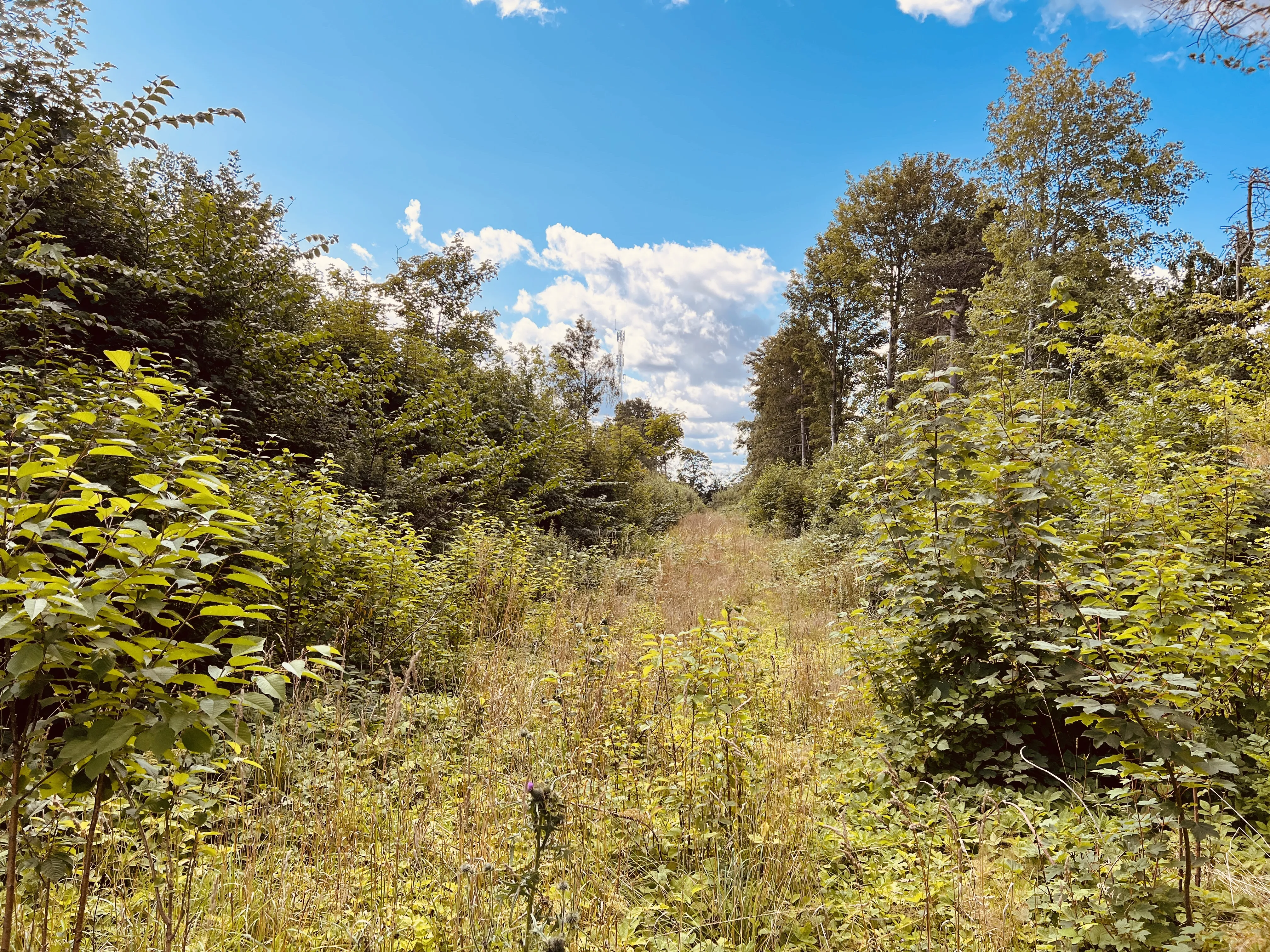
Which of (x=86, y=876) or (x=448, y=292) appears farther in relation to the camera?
(x=448, y=292)

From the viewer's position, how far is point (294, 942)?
1.79 meters

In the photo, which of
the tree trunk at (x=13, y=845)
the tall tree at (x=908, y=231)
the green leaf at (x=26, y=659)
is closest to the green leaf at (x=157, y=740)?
the green leaf at (x=26, y=659)

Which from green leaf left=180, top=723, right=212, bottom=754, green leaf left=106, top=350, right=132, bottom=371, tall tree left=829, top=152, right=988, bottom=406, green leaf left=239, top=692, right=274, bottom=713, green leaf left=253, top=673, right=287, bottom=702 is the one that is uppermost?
tall tree left=829, top=152, right=988, bottom=406

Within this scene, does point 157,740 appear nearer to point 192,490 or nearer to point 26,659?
point 26,659

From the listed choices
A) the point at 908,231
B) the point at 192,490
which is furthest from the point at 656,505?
the point at 192,490

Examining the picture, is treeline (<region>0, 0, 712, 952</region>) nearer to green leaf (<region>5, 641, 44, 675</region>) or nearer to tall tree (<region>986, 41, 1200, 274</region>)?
green leaf (<region>5, 641, 44, 675</region>)

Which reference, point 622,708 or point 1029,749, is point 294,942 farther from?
point 1029,749

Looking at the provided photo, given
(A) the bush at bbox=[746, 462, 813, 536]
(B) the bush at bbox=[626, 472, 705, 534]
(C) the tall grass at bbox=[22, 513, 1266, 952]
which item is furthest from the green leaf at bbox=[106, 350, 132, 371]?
(A) the bush at bbox=[746, 462, 813, 536]

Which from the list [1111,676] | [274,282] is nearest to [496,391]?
[274,282]

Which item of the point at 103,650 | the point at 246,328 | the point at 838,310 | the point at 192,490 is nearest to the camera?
the point at 103,650

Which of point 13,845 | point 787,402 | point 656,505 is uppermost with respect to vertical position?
point 787,402

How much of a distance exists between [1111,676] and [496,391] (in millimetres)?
11071

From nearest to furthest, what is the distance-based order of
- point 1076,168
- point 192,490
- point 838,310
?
point 192,490 < point 1076,168 < point 838,310

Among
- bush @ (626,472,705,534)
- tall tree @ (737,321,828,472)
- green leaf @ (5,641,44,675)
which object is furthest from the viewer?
tall tree @ (737,321,828,472)
